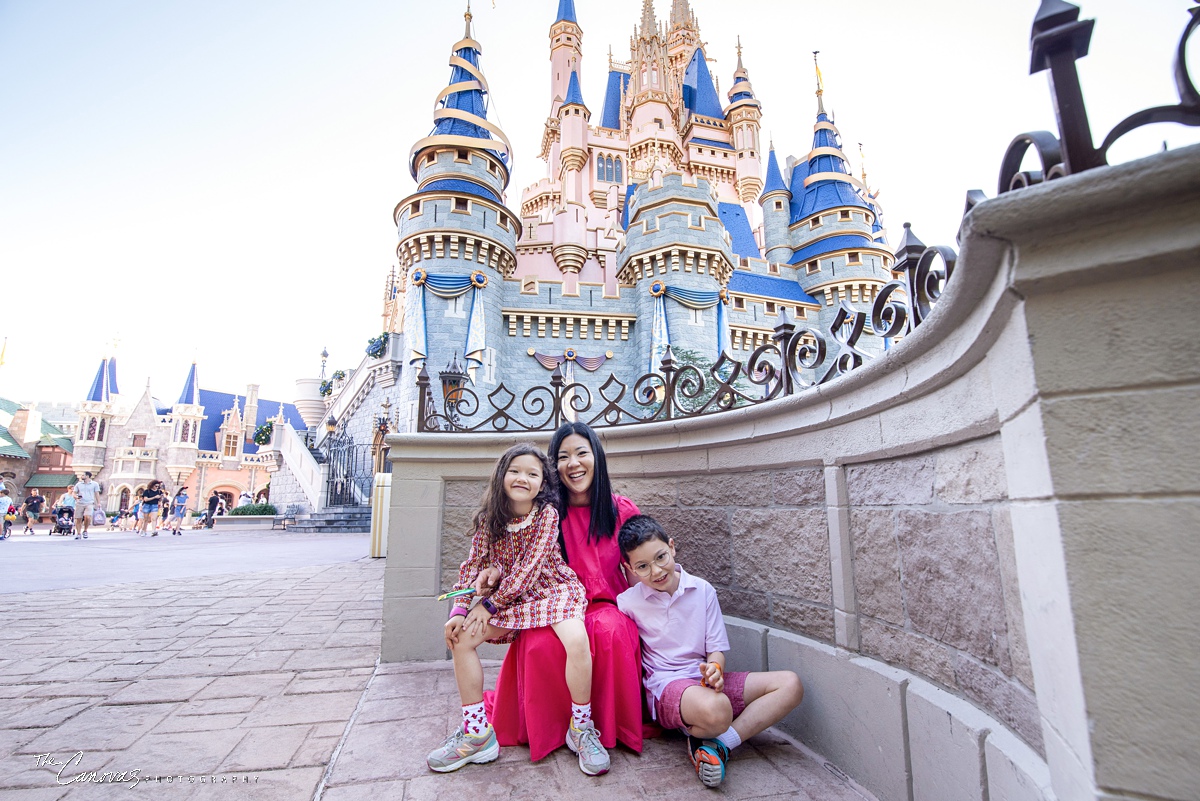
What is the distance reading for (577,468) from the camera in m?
2.51

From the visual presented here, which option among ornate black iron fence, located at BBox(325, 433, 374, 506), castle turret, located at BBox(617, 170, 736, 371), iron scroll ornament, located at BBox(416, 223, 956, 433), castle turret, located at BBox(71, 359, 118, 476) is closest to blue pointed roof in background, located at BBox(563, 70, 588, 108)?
castle turret, located at BBox(617, 170, 736, 371)

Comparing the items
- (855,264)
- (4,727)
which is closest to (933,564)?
(4,727)

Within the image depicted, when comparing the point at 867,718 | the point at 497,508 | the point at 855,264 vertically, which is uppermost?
the point at 855,264

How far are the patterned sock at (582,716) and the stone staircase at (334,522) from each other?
1712 centimetres

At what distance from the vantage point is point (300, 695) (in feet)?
9.20

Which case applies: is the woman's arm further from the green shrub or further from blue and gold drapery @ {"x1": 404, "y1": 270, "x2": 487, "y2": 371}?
the green shrub

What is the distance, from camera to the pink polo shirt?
221 cm

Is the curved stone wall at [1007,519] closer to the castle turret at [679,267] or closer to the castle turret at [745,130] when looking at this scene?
the castle turret at [679,267]

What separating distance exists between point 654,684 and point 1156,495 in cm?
177

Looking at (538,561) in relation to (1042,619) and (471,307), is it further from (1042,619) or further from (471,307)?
(471,307)

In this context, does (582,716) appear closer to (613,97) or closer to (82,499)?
(82,499)

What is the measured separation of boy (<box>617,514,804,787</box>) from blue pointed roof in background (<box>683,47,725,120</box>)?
4064 cm

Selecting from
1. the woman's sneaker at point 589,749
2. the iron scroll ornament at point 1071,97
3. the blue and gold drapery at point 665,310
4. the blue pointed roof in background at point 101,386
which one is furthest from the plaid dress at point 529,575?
the blue pointed roof in background at point 101,386

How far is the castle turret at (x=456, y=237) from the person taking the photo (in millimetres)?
16938
